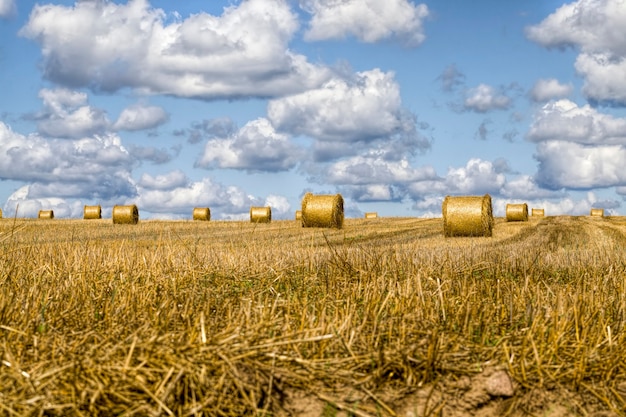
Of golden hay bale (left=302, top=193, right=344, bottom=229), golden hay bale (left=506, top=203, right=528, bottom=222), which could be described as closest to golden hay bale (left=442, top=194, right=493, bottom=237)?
golden hay bale (left=302, top=193, right=344, bottom=229)

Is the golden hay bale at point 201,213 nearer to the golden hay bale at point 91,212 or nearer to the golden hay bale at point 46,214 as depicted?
the golden hay bale at point 91,212

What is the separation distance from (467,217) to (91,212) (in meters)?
23.8

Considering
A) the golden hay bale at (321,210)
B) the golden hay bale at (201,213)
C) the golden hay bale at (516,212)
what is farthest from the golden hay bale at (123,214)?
the golden hay bale at (516,212)

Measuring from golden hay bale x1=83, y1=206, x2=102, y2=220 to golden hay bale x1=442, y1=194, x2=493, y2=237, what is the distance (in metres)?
23.0

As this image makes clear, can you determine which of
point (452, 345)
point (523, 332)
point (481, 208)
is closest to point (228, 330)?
point (452, 345)

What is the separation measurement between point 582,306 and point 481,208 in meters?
14.9

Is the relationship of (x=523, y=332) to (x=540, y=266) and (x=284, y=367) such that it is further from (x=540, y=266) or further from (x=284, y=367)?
(x=540, y=266)

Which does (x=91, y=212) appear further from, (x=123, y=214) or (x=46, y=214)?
(x=123, y=214)

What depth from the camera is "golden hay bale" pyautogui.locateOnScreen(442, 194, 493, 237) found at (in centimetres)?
2053

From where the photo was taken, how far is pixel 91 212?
126ft

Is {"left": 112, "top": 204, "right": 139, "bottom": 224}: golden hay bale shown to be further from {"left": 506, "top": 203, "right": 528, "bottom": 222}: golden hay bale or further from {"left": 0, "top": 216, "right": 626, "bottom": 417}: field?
{"left": 0, "top": 216, "right": 626, "bottom": 417}: field

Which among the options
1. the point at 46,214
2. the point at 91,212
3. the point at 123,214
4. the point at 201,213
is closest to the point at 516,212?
the point at 201,213

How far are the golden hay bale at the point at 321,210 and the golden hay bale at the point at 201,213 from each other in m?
14.9

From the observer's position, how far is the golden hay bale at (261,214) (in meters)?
33.7
